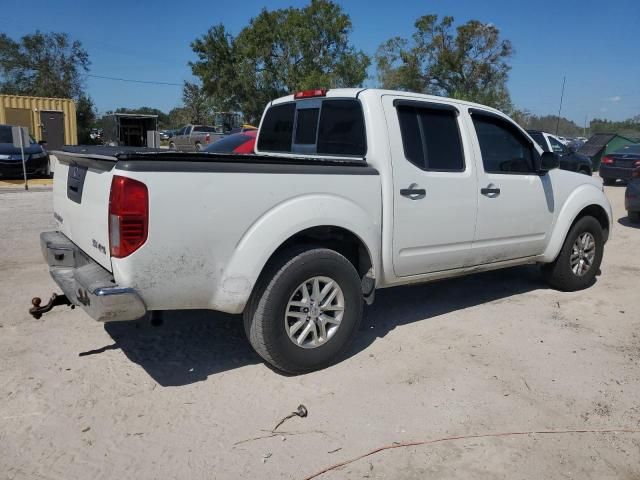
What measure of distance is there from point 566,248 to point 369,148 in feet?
9.12

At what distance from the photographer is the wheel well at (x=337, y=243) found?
12.0 ft

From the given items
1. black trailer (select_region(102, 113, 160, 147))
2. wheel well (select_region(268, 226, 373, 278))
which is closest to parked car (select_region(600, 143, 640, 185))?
wheel well (select_region(268, 226, 373, 278))

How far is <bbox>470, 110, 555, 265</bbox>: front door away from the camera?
469 cm

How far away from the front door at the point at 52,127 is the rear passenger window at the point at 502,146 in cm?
2533

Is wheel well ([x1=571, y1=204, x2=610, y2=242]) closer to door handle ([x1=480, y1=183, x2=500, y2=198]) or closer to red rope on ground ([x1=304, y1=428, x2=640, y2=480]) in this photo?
door handle ([x1=480, y1=183, x2=500, y2=198])

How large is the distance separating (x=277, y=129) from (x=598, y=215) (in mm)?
3587

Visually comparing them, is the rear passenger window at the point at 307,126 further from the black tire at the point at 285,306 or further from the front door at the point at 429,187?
the black tire at the point at 285,306

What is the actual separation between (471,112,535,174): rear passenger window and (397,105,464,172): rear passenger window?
1.00ft

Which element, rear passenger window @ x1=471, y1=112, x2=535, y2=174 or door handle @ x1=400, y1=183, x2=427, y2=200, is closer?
door handle @ x1=400, y1=183, x2=427, y2=200

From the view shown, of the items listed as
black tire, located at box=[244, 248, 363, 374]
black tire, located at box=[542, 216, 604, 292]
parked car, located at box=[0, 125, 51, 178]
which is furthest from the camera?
parked car, located at box=[0, 125, 51, 178]

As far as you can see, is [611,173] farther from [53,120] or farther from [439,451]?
[53,120]

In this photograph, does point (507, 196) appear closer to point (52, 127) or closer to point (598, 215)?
point (598, 215)

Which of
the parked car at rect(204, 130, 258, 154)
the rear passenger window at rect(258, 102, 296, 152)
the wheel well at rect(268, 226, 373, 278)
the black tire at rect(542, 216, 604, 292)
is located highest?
the rear passenger window at rect(258, 102, 296, 152)

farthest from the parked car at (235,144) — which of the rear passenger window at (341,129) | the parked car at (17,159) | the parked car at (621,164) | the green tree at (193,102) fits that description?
the green tree at (193,102)
